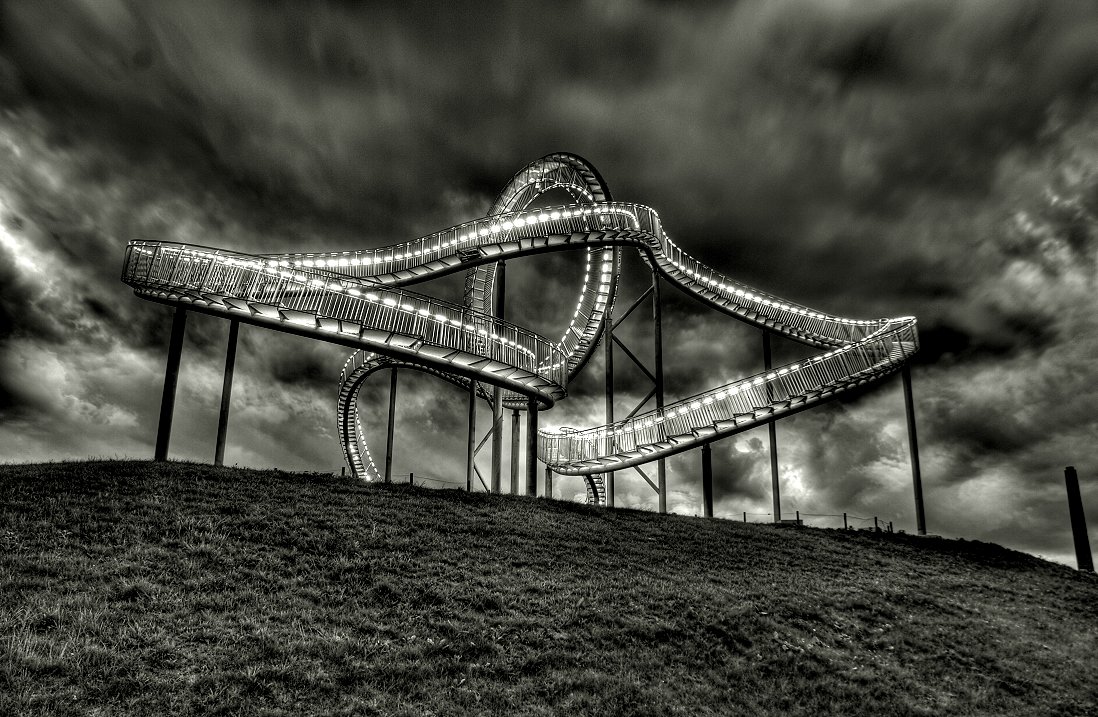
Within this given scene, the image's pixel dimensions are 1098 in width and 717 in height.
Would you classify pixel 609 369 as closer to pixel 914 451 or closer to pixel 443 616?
pixel 914 451

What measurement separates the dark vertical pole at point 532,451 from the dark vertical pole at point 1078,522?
763 inches

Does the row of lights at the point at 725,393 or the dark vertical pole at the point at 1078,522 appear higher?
the row of lights at the point at 725,393

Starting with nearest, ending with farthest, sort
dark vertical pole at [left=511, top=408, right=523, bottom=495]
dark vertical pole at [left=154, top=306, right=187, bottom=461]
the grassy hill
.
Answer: the grassy hill, dark vertical pole at [left=154, top=306, right=187, bottom=461], dark vertical pole at [left=511, top=408, right=523, bottom=495]

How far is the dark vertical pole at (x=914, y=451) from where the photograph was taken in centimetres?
2469

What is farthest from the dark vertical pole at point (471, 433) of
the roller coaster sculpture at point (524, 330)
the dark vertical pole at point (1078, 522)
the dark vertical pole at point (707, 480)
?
the dark vertical pole at point (1078, 522)

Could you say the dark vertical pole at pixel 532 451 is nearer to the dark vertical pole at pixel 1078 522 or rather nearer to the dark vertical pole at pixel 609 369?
the dark vertical pole at pixel 609 369

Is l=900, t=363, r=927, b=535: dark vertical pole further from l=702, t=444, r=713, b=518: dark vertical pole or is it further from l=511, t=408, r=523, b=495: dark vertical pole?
l=511, t=408, r=523, b=495: dark vertical pole

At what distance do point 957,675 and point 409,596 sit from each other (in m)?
9.11

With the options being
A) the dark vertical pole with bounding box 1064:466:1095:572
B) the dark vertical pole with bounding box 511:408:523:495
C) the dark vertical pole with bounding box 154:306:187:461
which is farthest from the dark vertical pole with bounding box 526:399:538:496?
the dark vertical pole with bounding box 1064:466:1095:572

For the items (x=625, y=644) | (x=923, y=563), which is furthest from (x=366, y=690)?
(x=923, y=563)

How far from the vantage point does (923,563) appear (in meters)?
19.4

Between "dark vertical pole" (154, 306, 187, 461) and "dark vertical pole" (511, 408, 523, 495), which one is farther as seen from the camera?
"dark vertical pole" (511, 408, 523, 495)

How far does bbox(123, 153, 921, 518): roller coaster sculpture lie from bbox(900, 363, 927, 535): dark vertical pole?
52.2 inches

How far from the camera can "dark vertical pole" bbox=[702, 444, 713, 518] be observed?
2540 cm
